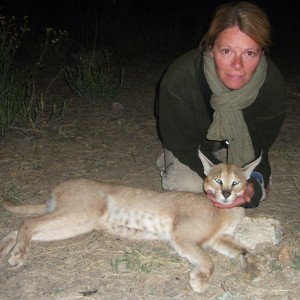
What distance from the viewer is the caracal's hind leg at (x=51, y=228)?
3.36 meters

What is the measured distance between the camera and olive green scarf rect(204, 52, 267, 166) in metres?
3.52

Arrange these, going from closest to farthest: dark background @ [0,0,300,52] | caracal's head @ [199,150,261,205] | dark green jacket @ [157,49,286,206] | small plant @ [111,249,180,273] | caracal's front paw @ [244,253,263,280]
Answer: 1. caracal's front paw @ [244,253,263,280]
2. small plant @ [111,249,180,273]
3. caracal's head @ [199,150,261,205]
4. dark green jacket @ [157,49,286,206]
5. dark background @ [0,0,300,52]

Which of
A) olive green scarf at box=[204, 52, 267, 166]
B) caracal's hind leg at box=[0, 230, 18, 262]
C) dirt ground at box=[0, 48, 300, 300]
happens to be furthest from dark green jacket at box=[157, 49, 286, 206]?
caracal's hind leg at box=[0, 230, 18, 262]

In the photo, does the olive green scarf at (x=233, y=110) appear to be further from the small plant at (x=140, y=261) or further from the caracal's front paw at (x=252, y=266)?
the small plant at (x=140, y=261)

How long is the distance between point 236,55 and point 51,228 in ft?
6.34

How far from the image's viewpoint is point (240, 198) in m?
3.53

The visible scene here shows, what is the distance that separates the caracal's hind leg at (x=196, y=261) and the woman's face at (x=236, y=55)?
49.8 inches

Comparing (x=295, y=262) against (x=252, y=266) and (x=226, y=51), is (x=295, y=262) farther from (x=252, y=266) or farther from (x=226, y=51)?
(x=226, y=51)

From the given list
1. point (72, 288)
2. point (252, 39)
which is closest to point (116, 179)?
point (72, 288)

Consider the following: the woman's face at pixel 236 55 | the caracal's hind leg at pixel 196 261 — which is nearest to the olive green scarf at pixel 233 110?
the woman's face at pixel 236 55

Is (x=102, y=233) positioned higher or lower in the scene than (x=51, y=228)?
lower

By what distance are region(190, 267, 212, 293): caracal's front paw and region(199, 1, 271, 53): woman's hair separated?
5.55ft

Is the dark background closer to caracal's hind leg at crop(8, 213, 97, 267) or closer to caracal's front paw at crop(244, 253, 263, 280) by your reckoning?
caracal's hind leg at crop(8, 213, 97, 267)

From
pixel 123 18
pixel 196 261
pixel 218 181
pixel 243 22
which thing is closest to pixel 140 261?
pixel 196 261
